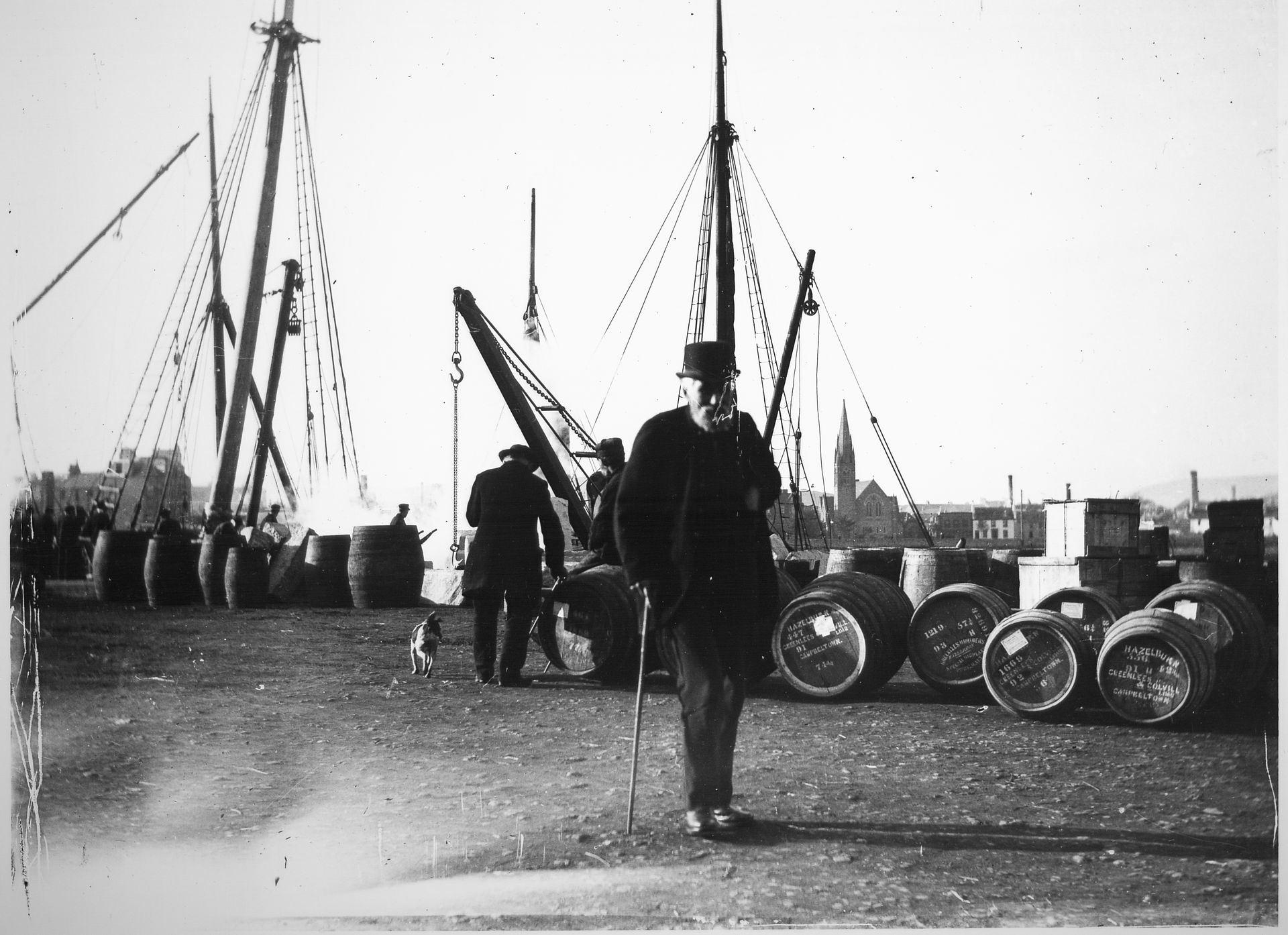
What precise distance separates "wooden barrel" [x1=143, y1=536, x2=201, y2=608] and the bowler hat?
1.95 meters

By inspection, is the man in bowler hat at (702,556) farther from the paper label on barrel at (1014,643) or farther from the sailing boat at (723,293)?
the paper label on barrel at (1014,643)

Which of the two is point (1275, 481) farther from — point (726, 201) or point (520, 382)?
point (520, 382)

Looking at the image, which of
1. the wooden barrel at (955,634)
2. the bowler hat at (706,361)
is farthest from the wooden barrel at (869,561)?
the bowler hat at (706,361)

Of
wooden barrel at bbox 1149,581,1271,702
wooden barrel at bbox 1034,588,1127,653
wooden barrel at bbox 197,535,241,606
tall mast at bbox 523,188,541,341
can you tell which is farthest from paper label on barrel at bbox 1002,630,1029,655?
wooden barrel at bbox 197,535,241,606

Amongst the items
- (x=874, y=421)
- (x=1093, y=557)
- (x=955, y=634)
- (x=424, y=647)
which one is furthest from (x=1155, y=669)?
(x=424, y=647)

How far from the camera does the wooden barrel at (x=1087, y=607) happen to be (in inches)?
174

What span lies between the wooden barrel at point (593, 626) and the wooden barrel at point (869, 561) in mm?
931

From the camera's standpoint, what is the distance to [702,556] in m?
2.95

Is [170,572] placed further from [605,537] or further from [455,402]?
[605,537]

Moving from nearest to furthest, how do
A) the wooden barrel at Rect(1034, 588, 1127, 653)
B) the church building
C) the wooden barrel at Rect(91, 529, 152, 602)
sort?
the wooden barrel at Rect(91, 529, 152, 602) < the church building < the wooden barrel at Rect(1034, 588, 1127, 653)

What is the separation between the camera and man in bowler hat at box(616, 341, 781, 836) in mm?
2934

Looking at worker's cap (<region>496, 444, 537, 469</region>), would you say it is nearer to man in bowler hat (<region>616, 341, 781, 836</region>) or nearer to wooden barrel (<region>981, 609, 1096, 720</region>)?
man in bowler hat (<region>616, 341, 781, 836</region>)

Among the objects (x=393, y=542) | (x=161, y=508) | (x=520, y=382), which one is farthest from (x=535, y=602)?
(x=161, y=508)

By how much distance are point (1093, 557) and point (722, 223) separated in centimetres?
201
